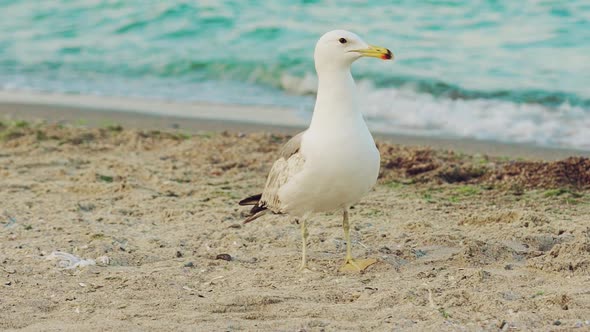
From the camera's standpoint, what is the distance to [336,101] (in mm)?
4289

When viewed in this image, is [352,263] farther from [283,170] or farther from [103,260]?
[103,260]

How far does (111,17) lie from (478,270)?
13.1 meters

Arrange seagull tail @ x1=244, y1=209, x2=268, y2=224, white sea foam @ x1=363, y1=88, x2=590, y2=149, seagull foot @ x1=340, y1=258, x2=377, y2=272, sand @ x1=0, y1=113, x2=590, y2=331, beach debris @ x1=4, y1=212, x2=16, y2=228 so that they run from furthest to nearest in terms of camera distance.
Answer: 1. white sea foam @ x1=363, y1=88, x2=590, y2=149
2. beach debris @ x1=4, y1=212, x2=16, y2=228
3. seagull tail @ x1=244, y1=209, x2=268, y2=224
4. seagull foot @ x1=340, y1=258, x2=377, y2=272
5. sand @ x1=0, y1=113, x2=590, y2=331

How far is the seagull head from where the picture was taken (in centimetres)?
431

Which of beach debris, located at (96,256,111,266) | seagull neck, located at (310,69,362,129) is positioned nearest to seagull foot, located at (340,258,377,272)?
seagull neck, located at (310,69,362,129)

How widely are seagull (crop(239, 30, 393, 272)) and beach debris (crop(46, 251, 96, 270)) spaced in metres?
0.96

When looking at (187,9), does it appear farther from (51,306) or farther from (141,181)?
(51,306)

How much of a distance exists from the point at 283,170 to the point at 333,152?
377 mm

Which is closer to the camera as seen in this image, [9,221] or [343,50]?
[343,50]

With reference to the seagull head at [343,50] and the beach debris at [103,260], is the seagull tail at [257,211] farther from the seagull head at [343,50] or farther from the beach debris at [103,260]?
the seagull head at [343,50]

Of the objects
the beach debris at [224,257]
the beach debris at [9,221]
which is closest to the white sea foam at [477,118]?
the beach debris at [9,221]

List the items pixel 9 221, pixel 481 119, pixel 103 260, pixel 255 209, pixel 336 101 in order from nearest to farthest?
pixel 336 101, pixel 103 260, pixel 255 209, pixel 9 221, pixel 481 119

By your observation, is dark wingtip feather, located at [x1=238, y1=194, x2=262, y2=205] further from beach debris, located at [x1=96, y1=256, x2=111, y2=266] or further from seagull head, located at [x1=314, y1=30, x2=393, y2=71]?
seagull head, located at [x1=314, y1=30, x2=393, y2=71]

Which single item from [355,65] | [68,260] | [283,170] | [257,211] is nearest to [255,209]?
[257,211]
